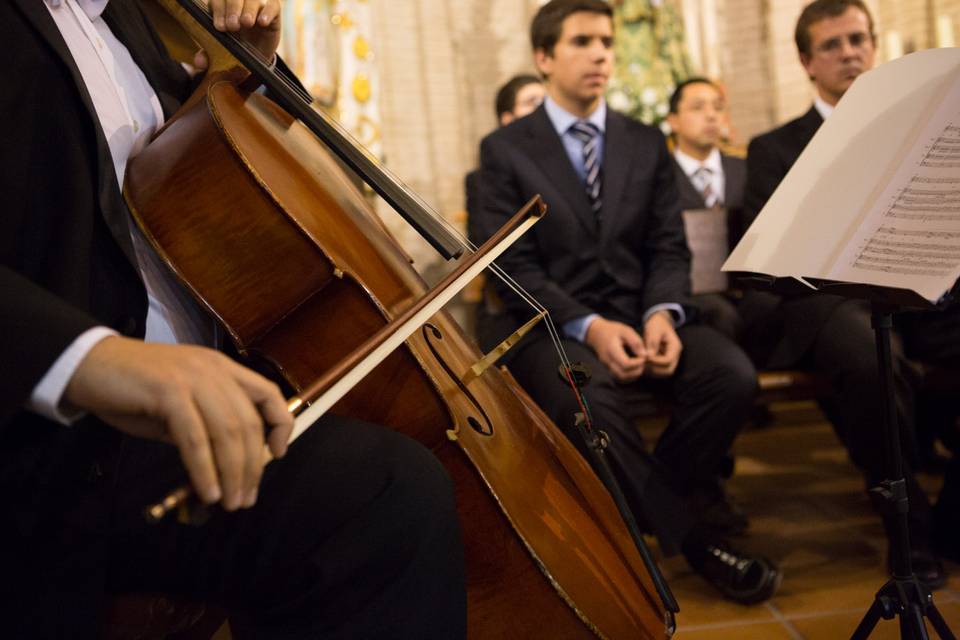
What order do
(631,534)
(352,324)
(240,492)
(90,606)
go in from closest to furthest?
(240,492) → (90,606) → (352,324) → (631,534)

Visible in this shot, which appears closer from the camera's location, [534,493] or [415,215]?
[534,493]

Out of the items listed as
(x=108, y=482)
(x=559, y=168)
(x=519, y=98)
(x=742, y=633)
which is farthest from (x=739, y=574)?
(x=519, y=98)

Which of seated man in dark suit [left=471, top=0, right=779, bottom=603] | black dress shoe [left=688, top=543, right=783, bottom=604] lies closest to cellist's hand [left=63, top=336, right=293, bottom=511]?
seated man in dark suit [left=471, top=0, right=779, bottom=603]

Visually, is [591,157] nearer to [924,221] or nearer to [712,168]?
[924,221]

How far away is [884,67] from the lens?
1.46 metres

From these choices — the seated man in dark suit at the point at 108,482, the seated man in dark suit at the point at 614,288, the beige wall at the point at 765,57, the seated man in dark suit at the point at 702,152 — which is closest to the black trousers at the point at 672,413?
the seated man in dark suit at the point at 614,288

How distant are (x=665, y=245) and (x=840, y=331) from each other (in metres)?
0.56

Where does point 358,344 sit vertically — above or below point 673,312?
above

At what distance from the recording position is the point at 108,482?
0.98 m

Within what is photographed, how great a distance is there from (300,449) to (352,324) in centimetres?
26

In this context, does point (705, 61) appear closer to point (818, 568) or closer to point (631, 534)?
point (818, 568)

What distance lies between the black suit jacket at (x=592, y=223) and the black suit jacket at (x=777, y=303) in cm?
26

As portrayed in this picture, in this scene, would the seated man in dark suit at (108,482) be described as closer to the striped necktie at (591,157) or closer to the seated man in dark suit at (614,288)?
the seated man in dark suit at (614,288)

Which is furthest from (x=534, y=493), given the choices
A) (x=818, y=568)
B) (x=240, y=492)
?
(x=818, y=568)
